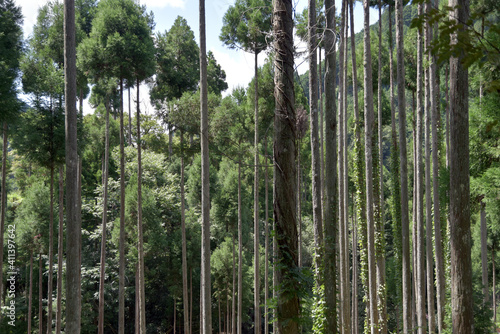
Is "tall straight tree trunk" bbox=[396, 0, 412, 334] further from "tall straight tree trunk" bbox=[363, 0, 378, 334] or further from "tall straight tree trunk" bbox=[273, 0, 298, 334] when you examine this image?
"tall straight tree trunk" bbox=[273, 0, 298, 334]

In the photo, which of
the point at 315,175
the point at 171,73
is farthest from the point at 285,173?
the point at 171,73

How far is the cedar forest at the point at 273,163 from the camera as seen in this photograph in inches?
179

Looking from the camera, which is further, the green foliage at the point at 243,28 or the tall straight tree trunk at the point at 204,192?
the green foliage at the point at 243,28

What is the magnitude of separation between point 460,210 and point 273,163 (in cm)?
230

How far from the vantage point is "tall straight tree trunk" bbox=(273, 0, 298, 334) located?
14.3 ft

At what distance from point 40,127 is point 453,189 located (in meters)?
11.6

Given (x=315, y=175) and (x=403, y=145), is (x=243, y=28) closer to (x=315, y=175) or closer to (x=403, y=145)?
(x=403, y=145)

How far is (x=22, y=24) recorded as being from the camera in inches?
506

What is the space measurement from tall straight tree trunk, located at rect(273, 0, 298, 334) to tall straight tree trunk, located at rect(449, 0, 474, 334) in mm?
1925

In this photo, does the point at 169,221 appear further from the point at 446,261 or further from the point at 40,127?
the point at 446,261

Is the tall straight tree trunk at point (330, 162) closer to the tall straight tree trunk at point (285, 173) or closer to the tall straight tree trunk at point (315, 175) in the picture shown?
the tall straight tree trunk at point (315, 175)

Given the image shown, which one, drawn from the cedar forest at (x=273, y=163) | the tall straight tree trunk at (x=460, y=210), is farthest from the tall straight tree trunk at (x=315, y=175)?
the tall straight tree trunk at (x=460, y=210)

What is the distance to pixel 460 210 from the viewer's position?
451 cm

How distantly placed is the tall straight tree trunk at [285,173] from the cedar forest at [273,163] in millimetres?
22
